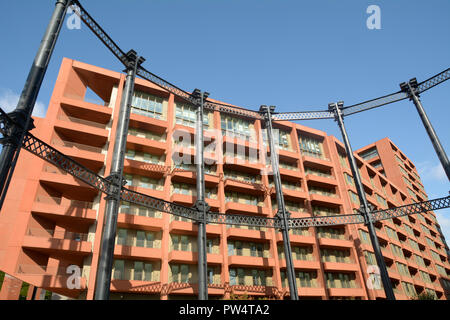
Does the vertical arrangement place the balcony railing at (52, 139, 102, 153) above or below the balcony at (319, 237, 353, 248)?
above

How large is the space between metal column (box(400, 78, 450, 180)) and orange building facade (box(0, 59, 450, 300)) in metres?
17.9

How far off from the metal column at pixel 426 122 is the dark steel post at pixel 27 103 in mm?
19586

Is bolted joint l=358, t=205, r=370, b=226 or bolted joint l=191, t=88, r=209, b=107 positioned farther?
bolted joint l=191, t=88, r=209, b=107

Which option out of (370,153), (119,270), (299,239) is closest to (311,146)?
(299,239)

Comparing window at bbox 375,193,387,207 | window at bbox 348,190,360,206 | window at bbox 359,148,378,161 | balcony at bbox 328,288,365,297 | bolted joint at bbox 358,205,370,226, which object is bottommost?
balcony at bbox 328,288,365,297

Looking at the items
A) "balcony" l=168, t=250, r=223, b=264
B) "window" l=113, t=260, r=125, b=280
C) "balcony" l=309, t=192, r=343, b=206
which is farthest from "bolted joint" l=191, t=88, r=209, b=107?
"balcony" l=309, t=192, r=343, b=206

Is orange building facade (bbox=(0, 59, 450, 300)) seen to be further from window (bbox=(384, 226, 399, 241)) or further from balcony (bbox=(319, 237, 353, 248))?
window (bbox=(384, 226, 399, 241))

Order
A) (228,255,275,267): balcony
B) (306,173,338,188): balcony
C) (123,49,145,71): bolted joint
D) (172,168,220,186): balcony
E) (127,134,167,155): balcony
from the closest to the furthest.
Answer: (123,49,145,71): bolted joint
(228,255,275,267): balcony
(127,134,167,155): balcony
(172,168,220,186): balcony
(306,173,338,188): balcony

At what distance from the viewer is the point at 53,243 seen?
72.0ft

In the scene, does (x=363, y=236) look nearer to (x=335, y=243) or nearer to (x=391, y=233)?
(x=335, y=243)

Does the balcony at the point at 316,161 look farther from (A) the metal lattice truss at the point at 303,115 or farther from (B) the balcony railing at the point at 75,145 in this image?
(B) the balcony railing at the point at 75,145

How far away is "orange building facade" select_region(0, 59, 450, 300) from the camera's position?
23141 millimetres
